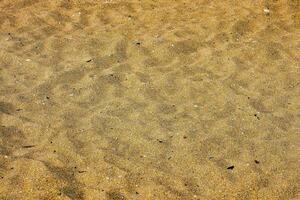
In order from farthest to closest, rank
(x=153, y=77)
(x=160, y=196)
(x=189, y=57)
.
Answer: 1. (x=189, y=57)
2. (x=153, y=77)
3. (x=160, y=196)

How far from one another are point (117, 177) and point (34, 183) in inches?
30.0

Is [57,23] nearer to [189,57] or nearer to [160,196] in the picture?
[189,57]

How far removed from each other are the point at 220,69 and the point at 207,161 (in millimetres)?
2065

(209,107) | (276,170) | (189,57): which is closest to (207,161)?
(276,170)

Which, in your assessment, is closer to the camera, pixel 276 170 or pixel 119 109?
pixel 276 170

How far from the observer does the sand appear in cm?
447

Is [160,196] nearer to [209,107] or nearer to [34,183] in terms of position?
[34,183]

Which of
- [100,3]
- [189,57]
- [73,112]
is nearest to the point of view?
[73,112]

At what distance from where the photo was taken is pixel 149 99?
19.1ft

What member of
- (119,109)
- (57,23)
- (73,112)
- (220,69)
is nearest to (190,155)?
(119,109)

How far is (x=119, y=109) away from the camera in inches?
221

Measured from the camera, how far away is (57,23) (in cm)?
788

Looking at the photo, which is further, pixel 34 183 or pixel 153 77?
pixel 153 77

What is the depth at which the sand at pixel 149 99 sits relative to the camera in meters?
4.47
